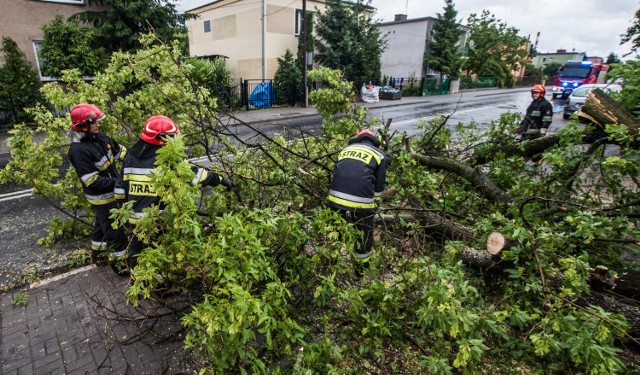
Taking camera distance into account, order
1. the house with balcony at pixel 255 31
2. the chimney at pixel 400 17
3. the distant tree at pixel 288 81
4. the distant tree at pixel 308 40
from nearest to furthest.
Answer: the distant tree at pixel 288 81
the distant tree at pixel 308 40
the house with balcony at pixel 255 31
the chimney at pixel 400 17

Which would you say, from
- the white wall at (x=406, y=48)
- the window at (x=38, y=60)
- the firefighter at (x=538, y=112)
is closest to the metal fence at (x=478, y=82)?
the white wall at (x=406, y=48)

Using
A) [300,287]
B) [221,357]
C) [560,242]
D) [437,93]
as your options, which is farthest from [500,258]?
[437,93]

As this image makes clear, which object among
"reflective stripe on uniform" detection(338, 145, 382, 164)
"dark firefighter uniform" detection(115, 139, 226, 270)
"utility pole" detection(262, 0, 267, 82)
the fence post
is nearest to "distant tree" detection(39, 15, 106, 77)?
the fence post

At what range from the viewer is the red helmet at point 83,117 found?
317 centimetres

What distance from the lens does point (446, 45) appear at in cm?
2611

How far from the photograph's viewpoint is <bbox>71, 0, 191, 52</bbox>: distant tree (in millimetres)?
11359

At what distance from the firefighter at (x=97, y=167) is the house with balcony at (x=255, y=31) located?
51.6 feet

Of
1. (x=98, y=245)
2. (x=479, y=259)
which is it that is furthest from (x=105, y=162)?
(x=479, y=259)

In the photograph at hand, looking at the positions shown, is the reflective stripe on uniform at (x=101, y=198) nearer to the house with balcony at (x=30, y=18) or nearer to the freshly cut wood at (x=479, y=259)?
the freshly cut wood at (x=479, y=259)

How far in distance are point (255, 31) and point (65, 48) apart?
9908 millimetres

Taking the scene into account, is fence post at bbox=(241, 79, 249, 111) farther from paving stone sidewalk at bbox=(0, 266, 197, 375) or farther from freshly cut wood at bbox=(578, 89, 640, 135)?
freshly cut wood at bbox=(578, 89, 640, 135)

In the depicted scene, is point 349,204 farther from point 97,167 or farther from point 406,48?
point 406,48

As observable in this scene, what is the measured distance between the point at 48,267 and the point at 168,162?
2.84m

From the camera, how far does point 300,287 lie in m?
2.58
